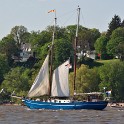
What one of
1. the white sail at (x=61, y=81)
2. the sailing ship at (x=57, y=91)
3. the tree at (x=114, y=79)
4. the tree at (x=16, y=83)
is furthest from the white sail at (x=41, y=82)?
the tree at (x=16, y=83)

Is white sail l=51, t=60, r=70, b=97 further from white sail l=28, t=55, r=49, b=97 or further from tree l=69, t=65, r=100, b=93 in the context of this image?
tree l=69, t=65, r=100, b=93

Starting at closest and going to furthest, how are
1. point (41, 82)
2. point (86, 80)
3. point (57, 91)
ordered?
point (57, 91) < point (41, 82) < point (86, 80)

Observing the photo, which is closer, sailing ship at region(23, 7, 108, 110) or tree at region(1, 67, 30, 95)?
sailing ship at region(23, 7, 108, 110)

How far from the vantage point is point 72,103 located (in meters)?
112

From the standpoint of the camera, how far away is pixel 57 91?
372 feet

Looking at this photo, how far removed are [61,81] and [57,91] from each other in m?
2.24

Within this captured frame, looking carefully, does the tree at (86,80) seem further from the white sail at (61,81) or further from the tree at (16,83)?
the white sail at (61,81)

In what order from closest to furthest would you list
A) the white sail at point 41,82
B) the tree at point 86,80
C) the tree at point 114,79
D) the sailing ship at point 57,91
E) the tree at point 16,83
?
the sailing ship at point 57,91, the white sail at point 41,82, the tree at point 86,80, the tree at point 114,79, the tree at point 16,83

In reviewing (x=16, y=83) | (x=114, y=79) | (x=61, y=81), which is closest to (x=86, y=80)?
(x=114, y=79)

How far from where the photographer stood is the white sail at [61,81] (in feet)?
368

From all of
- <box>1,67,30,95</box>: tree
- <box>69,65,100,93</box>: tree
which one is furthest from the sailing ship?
<box>1,67,30,95</box>: tree

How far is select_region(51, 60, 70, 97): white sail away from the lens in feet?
368

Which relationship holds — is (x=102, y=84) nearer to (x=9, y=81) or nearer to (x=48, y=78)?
(x=9, y=81)

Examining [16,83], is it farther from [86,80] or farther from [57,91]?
[57,91]
